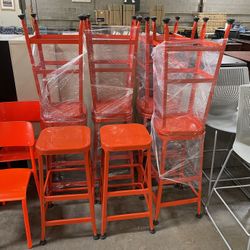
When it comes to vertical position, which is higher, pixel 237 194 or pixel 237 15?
pixel 237 15

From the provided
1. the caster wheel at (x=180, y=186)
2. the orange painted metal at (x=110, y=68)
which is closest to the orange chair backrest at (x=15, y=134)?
the orange painted metal at (x=110, y=68)

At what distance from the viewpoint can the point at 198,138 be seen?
5.50 ft

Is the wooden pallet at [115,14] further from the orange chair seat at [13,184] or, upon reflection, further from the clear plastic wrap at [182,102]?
the orange chair seat at [13,184]

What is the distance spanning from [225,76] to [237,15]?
625 centimetres

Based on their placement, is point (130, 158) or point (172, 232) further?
point (130, 158)

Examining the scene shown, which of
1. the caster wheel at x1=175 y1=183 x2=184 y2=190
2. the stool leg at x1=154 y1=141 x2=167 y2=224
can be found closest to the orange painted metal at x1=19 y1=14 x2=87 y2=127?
the stool leg at x1=154 y1=141 x2=167 y2=224

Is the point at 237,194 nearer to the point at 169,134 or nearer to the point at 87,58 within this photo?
the point at 169,134

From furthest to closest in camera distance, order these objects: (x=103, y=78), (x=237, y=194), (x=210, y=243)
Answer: (x=237, y=194), (x=103, y=78), (x=210, y=243)

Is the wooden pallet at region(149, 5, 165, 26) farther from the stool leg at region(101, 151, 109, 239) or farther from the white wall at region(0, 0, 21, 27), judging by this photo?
the stool leg at region(101, 151, 109, 239)

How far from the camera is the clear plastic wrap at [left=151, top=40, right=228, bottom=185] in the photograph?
1.45m

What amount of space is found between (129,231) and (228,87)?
1356mm

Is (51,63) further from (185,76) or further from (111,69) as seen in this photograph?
(185,76)

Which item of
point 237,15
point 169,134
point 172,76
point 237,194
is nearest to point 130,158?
point 169,134

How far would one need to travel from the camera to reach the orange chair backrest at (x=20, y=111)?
6.22ft
